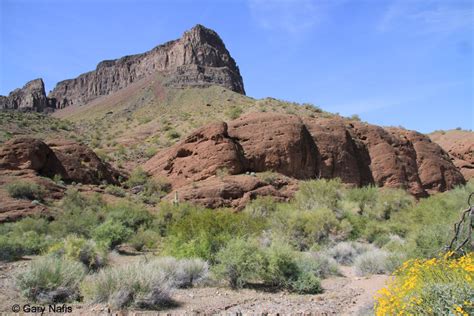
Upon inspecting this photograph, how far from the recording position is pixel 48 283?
9.12 meters

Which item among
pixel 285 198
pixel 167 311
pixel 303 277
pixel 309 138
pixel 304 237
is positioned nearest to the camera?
pixel 167 311

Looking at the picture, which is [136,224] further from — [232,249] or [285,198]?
[232,249]

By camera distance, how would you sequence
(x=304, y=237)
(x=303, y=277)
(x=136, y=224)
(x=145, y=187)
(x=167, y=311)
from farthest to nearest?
(x=145, y=187) → (x=136, y=224) → (x=304, y=237) → (x=303, y=277) → (x=167, y=311)

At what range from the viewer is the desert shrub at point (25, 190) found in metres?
22.2

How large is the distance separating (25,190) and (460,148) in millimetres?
48694

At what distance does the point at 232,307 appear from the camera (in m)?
9.33

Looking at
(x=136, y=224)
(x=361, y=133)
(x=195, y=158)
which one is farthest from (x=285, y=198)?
(x=361, y=133)

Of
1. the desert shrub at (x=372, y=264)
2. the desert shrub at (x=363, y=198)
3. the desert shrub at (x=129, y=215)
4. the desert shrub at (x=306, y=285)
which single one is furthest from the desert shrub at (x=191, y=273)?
the desert shrub at (x=363, y=198)

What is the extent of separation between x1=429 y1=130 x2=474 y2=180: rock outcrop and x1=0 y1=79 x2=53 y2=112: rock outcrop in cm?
9104

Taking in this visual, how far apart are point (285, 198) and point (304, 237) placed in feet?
20.4

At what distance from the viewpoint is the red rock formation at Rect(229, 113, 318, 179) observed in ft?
98.9

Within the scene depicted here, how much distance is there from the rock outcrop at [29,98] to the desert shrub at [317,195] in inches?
3789

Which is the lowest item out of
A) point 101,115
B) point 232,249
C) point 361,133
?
point 232,249

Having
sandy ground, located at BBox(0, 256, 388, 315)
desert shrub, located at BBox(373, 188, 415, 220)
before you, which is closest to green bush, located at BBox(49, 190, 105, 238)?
sandy ground, located at BBox(0, 256, 388, 315)
